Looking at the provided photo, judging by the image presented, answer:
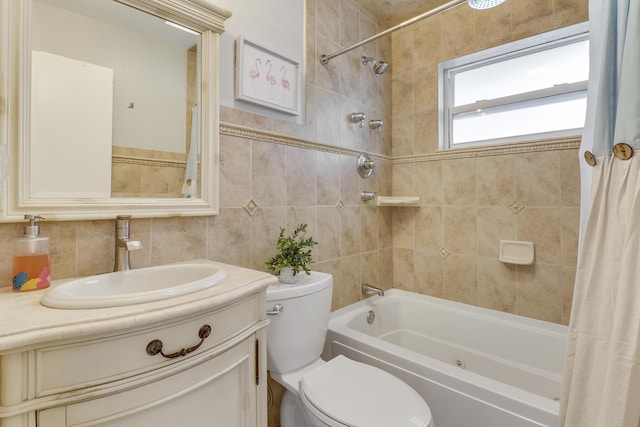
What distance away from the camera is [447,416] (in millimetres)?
1236

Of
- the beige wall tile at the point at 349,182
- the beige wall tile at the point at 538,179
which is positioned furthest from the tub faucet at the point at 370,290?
the beige wall tile at the point at 538,179

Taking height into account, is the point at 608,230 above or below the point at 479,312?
above

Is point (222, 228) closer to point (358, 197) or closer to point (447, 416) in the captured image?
point (358, 197)

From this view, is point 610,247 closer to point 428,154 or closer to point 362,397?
point 362,397

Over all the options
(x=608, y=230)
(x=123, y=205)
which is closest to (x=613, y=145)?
(x=608, y=230)

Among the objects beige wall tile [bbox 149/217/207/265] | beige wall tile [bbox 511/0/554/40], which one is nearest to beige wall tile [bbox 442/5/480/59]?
beige wall tile [bbox 511/0/554/40]

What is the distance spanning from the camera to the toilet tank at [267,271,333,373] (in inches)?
47.8

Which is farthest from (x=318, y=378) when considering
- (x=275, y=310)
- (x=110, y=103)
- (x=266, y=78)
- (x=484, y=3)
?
(x=484, y=3)

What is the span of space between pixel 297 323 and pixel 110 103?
106cm

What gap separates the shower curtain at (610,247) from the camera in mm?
837

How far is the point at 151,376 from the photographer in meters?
0.68

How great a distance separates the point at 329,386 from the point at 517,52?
2256 mm

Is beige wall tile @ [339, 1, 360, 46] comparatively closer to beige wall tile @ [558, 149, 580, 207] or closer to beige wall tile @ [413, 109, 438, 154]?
beige wall tile @ [413, 109, 438, 154]

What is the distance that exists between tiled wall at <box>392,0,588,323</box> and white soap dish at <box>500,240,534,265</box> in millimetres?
40
